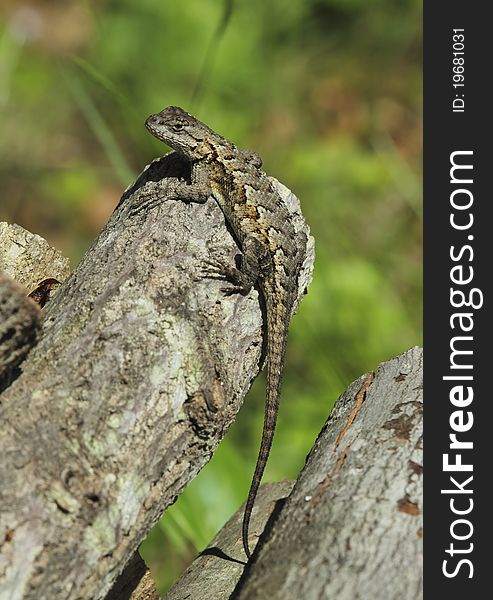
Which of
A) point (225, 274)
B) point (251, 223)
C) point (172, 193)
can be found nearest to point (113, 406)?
point (225, 274)

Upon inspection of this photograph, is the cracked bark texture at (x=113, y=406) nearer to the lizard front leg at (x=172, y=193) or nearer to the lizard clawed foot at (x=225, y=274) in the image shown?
the lizard clawed foot at (x=225, y=274)

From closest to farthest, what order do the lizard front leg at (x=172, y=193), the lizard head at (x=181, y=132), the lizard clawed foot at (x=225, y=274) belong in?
the lizard clawed foot at (x=225, y=274) → the lizard front leg at (x=172, y=193) → the lizard head at (x=181, y=132)

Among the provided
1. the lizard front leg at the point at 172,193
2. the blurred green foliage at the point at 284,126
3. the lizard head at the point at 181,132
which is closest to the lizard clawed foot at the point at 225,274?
→ the lizard front leg at the point at 172,193

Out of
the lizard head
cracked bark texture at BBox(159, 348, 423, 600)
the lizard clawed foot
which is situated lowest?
cracked bark texture at BBox(159, 348, 423, 600)

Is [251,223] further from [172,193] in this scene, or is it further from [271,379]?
[271,379]

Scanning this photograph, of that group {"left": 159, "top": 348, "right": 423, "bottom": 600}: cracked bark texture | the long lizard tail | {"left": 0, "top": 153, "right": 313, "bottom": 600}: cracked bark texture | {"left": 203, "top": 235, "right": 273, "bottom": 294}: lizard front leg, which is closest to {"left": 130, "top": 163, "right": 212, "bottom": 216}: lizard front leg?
{"left": 0, "top": 153, "right": 313, "bottom": 600}: cracked bark texture

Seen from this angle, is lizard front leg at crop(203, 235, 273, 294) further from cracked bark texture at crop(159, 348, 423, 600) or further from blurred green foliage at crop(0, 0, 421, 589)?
blurred green foliage at crop(0, 0, 421, 589)

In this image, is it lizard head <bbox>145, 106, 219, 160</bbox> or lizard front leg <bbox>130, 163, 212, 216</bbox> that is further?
lizard head <bbox>145, 106, 219, 160</bbox>
